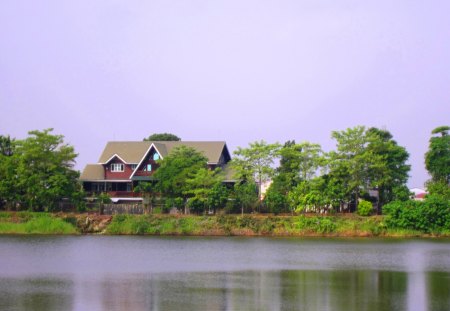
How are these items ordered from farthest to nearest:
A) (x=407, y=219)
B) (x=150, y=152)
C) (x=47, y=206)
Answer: (x=150, y=152), (x=47, y=206), (x=407, y=219)

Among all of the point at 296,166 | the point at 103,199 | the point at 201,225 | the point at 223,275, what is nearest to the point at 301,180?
the point at 296,166

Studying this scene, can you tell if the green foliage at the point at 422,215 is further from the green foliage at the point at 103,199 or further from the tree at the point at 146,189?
the green foliage at the point at 103,199

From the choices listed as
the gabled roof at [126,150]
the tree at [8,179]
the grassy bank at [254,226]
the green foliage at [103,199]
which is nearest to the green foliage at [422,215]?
the grassy bank at [254,226]

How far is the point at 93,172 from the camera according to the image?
7919 cm

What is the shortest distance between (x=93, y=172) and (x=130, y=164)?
4717mm

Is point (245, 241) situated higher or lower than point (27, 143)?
lower

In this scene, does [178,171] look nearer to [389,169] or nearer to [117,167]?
[117,167]

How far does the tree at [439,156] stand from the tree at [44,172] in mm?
35908

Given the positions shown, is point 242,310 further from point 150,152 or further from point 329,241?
point 150,152

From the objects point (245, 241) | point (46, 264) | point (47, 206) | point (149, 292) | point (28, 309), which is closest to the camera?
point (28, 309)

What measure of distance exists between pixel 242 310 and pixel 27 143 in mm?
47440

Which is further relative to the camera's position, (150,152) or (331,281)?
(150,152)

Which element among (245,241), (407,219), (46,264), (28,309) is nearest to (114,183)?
(245,241)

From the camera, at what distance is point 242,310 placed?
25484mm
